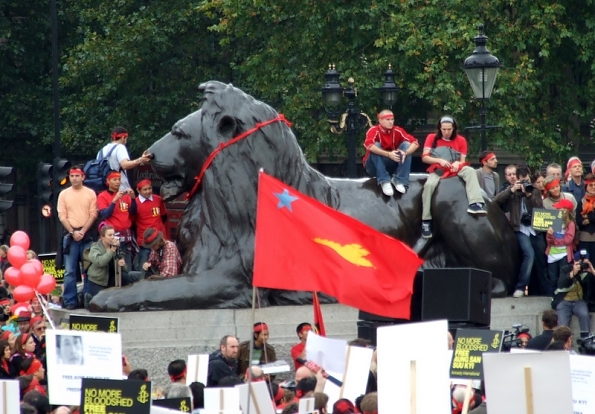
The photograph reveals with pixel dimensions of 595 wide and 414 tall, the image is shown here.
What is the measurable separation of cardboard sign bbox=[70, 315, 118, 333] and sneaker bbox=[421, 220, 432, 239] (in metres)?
4.27

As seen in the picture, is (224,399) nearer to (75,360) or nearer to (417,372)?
(417,372)

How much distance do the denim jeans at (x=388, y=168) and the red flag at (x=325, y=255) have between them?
3810 millimetres

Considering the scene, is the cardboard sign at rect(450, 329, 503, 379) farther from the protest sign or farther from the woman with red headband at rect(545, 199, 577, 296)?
the woman with red headband at rect(545, 199, 577, 296)

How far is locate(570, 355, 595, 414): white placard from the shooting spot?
9945mm

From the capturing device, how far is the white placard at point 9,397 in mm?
9336

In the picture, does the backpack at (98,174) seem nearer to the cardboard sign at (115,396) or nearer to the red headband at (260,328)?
the red headband at (260,328)

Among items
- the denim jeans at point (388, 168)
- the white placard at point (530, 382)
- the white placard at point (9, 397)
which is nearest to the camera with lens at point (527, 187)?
the denim jeans at point (388, 168)

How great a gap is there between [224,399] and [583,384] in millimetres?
2365

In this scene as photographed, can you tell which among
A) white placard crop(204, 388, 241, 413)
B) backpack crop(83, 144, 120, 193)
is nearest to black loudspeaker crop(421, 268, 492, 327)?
backpack crop(83, 144, 120, 193)

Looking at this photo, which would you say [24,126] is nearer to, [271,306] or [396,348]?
[271,306]

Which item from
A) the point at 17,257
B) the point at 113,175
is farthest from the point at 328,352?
the point at 17,257

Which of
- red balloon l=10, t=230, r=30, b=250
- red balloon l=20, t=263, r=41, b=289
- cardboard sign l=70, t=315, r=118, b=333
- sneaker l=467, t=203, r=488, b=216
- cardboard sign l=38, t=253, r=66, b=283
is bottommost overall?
cardboard sign l=70, t=315, r=118, b=333

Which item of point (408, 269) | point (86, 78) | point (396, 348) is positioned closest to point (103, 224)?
point (408, 269)

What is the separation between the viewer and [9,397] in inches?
368
